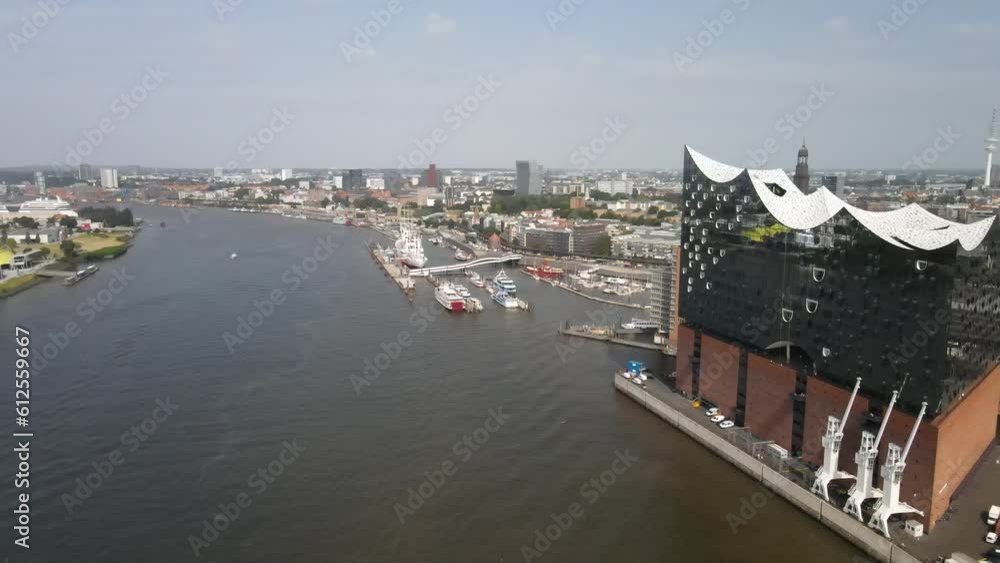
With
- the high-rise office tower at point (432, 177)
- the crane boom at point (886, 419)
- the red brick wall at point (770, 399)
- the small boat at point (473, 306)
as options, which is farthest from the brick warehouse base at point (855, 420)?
the high-rise office tower at point (432, 177)

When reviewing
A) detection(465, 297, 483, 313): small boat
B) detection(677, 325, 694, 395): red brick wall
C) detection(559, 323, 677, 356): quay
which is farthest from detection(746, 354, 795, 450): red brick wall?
detection(465, 297, 483, 313): small boat

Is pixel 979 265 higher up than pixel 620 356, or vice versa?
pixel 979 265

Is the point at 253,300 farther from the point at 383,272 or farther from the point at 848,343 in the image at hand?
the point at 848,343

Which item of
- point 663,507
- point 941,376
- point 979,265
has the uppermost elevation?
point 979,265

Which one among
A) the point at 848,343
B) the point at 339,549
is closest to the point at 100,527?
the point at 339,549

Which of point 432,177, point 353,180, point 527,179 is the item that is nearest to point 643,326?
point 527,179

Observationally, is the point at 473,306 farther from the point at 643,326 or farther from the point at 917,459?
the point at 917,459
